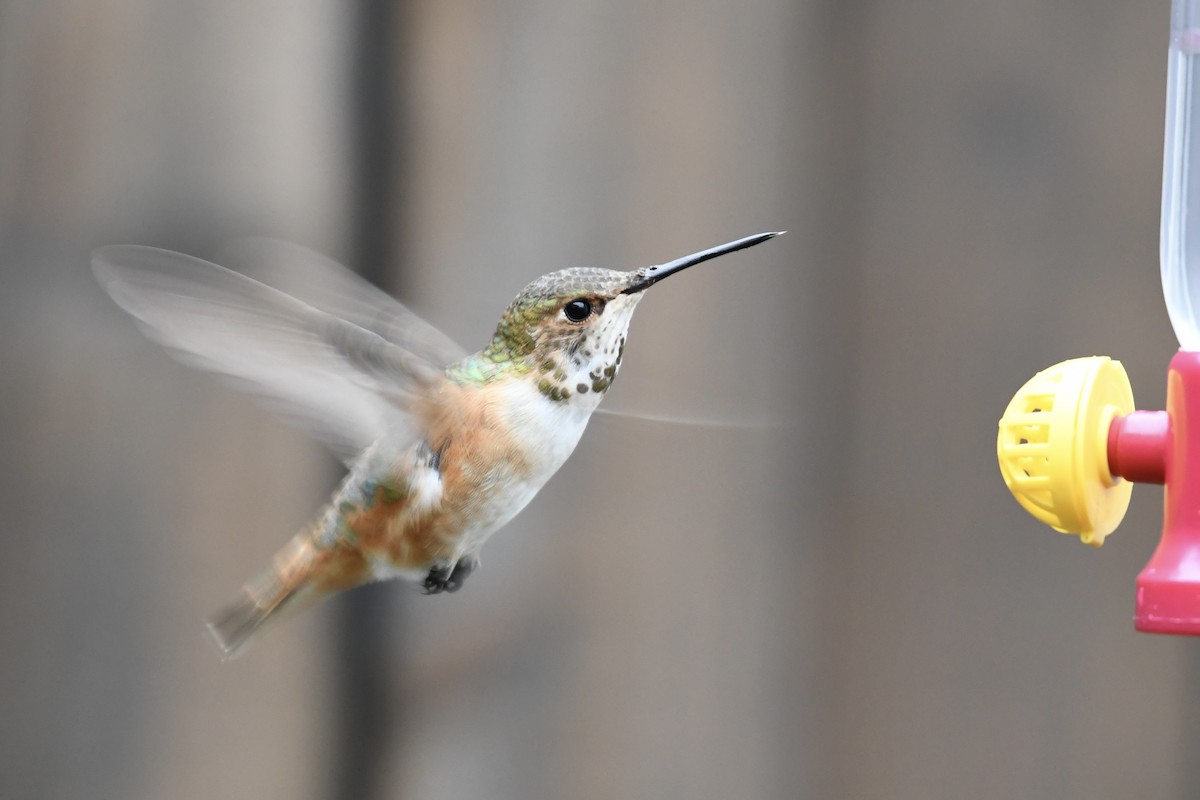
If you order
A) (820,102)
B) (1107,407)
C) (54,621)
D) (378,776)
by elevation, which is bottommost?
(378,776)

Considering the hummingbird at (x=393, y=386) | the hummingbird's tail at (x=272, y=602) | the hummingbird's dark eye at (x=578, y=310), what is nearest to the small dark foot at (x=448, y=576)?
the hummingbird at (x=393, y=386)

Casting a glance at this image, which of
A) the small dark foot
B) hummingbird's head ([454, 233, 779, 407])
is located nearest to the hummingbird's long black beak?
hummingbird's head ([454, 233, 779, 407])

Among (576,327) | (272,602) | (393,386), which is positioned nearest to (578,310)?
(576,327)

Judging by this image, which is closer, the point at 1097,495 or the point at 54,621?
the point at 1097,495

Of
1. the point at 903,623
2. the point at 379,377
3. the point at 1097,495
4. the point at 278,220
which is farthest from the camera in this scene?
the point at 903,623

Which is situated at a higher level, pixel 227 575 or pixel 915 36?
pixel 915 36

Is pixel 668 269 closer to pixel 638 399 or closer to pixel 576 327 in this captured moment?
pixel 576 327

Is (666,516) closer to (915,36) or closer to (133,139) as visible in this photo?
(915,36)

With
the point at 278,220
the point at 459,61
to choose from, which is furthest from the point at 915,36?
the point at 278,220

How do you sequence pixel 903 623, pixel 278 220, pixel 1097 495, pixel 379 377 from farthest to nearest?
pixel 903 623 < pixel 278 220 < pixel 379 377 < pixel 1097 495
